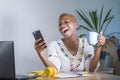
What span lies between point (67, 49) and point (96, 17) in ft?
4.71

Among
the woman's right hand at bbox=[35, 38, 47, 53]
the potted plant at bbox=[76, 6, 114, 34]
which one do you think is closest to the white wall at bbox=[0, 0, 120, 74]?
the potted plant at bbox=[76, 6, 114, 34]

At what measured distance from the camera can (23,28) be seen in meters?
3.02

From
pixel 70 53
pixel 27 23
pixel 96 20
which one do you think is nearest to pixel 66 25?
pixel 70 53

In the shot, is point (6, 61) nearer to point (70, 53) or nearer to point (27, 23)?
point (70, 53)

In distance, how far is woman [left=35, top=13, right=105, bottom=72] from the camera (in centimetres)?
209

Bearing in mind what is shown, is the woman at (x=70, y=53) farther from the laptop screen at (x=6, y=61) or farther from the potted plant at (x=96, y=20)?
the potted plant at (x=96, y=20)

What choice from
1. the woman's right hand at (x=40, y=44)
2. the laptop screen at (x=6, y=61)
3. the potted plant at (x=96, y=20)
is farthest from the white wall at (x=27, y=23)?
the laptop screen at (x=6, y=61)

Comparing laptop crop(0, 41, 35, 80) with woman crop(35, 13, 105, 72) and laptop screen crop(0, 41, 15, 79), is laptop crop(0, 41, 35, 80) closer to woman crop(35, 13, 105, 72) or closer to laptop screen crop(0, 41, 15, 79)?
laptop screen crop(0, 41, 15, 79)

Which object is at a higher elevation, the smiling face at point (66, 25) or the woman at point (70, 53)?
the smiling face at point (66, 25)

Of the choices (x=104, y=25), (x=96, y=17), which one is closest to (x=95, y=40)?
(x=96, y=17)

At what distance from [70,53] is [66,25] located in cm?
25

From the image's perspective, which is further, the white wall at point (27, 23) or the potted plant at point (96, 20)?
the potted plant at point (96, 20)

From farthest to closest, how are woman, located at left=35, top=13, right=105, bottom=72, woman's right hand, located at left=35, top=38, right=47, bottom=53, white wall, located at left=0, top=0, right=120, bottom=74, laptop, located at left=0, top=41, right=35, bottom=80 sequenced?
white wall, located at left=0, top=0, right=120, bottom=74 < woman, located at left=35, top=13, right=105, bottom=72 < woman's right hand, located at left=35, top=38, right=47, bottom=53 < laptop, located at left=0, top=41, right=35, bottom=80

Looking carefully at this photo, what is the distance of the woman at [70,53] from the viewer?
2.09 meters
